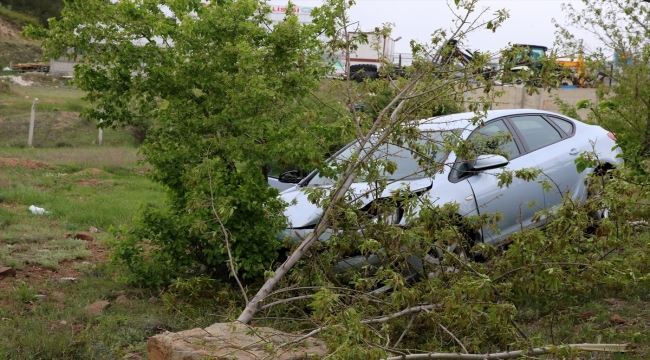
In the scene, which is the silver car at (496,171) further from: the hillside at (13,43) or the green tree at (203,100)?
the hillside at (13,43)

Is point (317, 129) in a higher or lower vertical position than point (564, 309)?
higher

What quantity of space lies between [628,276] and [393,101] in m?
2.04

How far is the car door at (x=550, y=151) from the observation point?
27.1 feet

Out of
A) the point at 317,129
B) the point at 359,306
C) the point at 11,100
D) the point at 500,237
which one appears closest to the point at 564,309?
the point at 500,237

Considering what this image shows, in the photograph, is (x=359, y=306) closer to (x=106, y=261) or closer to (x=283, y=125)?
(x=283, y=125)

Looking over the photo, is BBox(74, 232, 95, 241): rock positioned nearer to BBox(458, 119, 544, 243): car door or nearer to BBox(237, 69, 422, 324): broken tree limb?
BBox(237, 69, 422, 324): broken tree limb

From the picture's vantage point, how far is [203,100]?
24.1 ft

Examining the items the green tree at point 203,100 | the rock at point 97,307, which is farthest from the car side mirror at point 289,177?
the rock at point 97,307

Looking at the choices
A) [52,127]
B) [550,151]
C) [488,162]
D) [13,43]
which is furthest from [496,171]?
[13,43]

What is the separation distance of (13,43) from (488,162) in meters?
60.8

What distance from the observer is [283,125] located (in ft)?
23.6

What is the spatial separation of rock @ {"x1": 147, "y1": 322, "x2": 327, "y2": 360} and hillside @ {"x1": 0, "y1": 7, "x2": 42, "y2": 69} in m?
53.0

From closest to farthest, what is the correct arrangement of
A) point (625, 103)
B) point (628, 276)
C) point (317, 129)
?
point (628, 276)
point (317, 129)
point (625, 103)

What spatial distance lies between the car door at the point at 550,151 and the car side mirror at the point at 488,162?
3.60 feet
